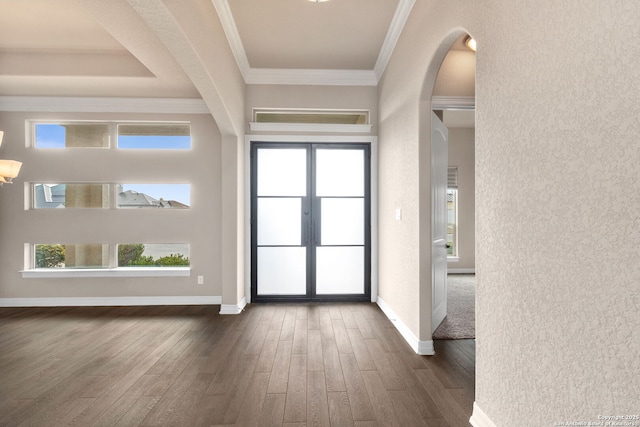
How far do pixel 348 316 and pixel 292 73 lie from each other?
337 cm

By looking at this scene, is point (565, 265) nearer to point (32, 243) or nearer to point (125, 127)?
point (125, 127)

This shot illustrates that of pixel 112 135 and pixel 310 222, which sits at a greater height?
pixel 112 135

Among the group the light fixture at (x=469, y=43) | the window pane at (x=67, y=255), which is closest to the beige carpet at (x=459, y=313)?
the light fixture at (x=469, y=43)

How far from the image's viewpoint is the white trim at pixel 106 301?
4707 mm

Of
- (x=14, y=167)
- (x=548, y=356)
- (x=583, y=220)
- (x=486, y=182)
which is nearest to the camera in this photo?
(x=583, y=220)

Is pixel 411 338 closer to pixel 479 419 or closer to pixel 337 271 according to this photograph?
pixel 479 419

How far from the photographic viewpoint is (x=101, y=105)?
4.73 m

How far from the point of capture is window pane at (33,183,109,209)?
479 centimetres

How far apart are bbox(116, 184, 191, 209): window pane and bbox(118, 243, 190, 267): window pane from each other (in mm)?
565

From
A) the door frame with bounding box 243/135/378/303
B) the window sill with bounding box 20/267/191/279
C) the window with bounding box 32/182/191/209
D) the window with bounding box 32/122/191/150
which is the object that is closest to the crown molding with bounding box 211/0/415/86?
the door frame with bounding box 243/135/378/303

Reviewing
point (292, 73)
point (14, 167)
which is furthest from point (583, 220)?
point (14, 167)

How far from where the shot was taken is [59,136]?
15.8 feet

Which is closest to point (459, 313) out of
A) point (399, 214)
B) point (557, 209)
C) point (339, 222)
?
point (399, 214)

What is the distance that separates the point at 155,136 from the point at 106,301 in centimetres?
244
